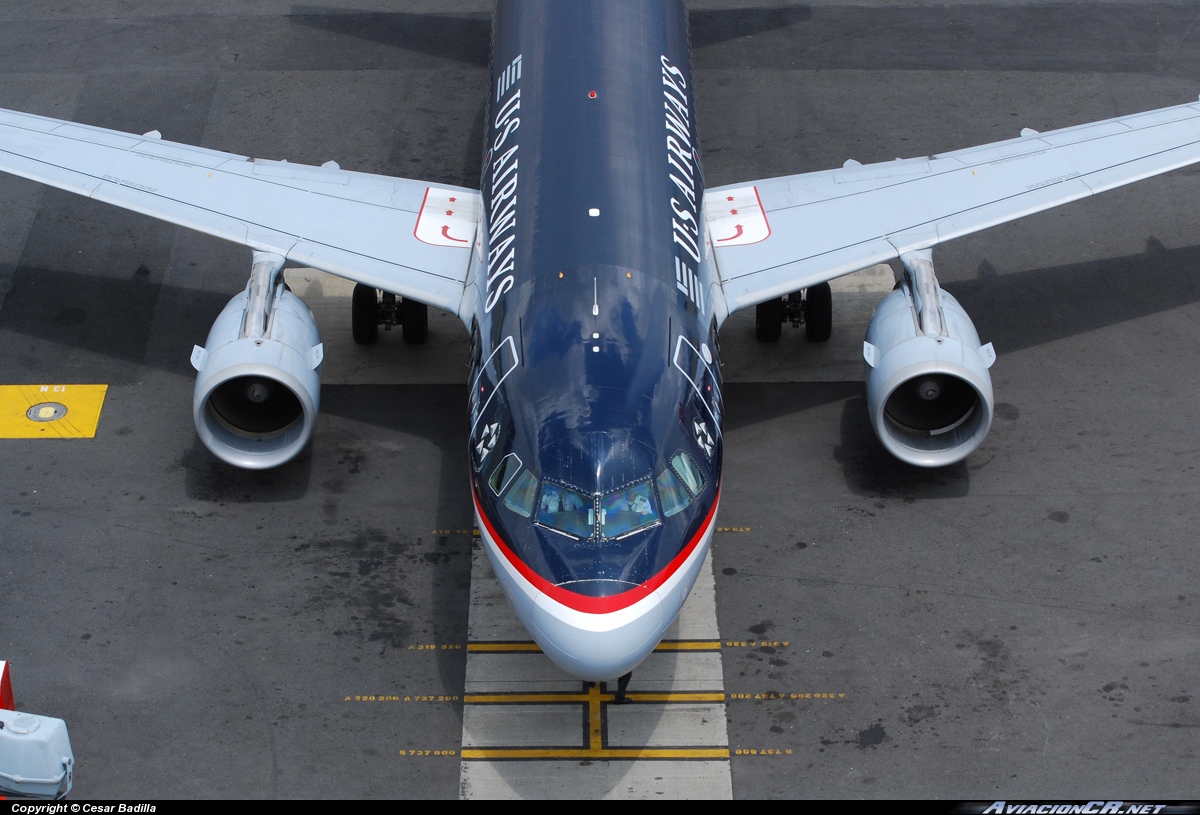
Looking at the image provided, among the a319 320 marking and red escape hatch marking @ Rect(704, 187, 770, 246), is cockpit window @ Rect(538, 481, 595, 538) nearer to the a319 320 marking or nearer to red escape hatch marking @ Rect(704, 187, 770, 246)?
the a319 320 marking

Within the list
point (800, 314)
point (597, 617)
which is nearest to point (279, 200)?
point (800, 314)

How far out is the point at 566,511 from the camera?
19062mm

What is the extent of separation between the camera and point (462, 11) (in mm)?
39375

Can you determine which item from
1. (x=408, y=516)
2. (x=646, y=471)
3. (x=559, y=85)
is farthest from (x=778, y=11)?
(x=646, y=471)

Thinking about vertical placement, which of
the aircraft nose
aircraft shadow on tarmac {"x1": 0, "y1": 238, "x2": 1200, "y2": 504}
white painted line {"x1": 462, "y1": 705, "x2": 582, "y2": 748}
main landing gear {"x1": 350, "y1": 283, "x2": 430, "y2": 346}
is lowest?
aircraft shadow on tarmac {"x1": 0, "y1": 238, "x2": 1200, "y2": 504}

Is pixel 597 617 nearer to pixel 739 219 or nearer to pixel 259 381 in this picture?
pixel 259 381

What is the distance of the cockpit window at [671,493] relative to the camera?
19.4m

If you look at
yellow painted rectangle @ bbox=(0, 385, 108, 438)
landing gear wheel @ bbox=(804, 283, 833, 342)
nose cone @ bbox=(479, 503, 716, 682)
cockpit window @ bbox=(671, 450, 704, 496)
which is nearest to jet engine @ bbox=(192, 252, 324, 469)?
yellow painted rectangle @ bbox=(0, 385, 108, 438)

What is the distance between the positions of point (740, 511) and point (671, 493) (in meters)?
6.12

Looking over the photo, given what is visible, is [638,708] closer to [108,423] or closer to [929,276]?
[929,276]

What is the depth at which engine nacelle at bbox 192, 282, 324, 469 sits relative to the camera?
953 inches

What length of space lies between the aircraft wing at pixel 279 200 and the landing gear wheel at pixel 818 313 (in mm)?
6898

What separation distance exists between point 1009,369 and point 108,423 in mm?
17600

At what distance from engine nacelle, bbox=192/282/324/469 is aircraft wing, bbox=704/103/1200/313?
757cm
